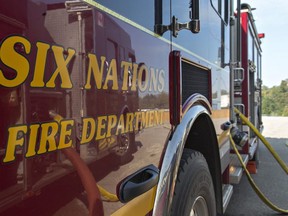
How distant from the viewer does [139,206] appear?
59.1 inches

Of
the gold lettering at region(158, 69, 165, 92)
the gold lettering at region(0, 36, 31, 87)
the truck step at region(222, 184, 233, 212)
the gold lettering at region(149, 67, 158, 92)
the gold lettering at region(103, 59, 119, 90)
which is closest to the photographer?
the gold lettering at region(0, 36, 31, 87)

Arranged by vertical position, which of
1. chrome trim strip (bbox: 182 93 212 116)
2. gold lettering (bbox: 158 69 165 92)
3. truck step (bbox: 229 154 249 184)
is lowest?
truck step (bbox: 229 154 249 184)

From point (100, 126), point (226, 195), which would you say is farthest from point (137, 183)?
point (226, 195)

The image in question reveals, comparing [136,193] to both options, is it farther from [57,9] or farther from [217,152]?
[217,152]

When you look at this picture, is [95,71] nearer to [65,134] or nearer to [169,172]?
[65,134]

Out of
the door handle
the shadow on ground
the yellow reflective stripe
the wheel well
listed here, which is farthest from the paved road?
the door handle

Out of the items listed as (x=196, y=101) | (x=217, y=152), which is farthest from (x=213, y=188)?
(x=196, y=101)

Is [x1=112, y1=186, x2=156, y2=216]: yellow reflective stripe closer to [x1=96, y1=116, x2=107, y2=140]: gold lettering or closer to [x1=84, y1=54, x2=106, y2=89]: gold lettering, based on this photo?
[x1=96, y1=116, x2=107, y2=140]: gold lettering

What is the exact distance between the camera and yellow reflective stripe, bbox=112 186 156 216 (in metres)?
1.37

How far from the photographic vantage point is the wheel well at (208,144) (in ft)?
8.18

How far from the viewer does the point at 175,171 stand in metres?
1.79

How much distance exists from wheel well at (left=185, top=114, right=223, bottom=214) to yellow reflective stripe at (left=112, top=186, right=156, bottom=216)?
85 cm

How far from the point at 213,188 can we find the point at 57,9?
191 cm

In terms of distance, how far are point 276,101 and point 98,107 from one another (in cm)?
3772
